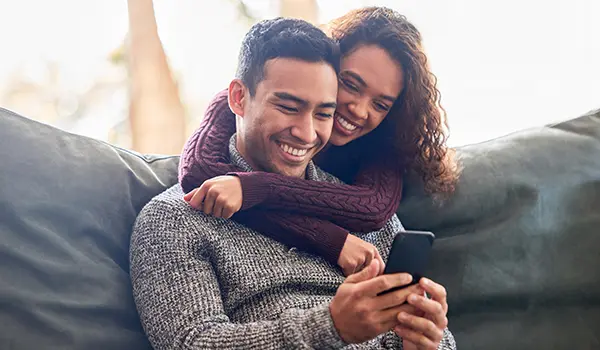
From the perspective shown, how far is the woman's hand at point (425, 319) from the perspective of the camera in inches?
34.7

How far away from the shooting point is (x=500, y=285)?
1.38 m

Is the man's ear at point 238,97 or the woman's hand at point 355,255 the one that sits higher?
the man's ear at point 238,97

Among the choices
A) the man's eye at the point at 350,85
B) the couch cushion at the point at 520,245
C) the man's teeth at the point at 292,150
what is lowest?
the couch cushion at the point at 520,245

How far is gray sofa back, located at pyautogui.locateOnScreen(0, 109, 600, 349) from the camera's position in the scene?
3.29 feet

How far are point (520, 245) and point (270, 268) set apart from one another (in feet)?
2.11

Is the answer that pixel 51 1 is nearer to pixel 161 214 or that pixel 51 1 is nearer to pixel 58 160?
pixel 58 160

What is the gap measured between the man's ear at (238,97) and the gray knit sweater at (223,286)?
0.27ft

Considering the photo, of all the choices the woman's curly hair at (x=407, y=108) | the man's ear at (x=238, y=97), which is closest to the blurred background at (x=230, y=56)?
the woman's curly hair at (x=407, y=108)

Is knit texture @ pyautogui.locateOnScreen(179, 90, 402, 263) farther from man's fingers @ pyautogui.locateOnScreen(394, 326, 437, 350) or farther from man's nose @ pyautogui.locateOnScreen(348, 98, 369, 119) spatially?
man's fingers @ pyautogui.locateOnScreen(394, 326, 437, 350)

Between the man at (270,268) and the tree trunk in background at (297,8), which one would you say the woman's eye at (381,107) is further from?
the tree trunk in background at (297,8)

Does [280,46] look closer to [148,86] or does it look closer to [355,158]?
[355,158]

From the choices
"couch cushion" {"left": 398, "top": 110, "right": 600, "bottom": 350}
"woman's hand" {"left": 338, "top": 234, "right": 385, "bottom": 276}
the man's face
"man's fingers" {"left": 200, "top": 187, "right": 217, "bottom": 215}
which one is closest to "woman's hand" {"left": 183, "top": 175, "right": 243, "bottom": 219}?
"man's fingers" {"left": 200, "top": 187, "right": 217, "bottom": 215}

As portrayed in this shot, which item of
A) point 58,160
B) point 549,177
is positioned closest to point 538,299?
point 549,177

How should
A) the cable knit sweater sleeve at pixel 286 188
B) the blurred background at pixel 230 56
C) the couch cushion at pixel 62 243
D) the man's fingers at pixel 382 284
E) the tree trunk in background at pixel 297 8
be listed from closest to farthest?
the man's fingers at pixel 382 284
the couch cushion at pixel 62 243
the cable knit sweater sleeve at pixel 286 188
the blurred background at pixel 230 56
the tree trunk in background at pixel 297 8
